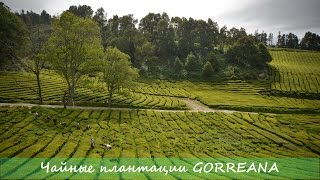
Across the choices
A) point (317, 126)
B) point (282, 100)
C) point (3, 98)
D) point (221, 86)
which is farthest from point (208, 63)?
point (3, 98)

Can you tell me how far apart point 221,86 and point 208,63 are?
40.8 feet

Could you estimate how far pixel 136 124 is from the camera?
56188 mm

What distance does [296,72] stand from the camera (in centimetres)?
12988

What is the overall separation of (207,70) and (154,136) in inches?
2970

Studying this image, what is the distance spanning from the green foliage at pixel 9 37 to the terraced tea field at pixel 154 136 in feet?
135

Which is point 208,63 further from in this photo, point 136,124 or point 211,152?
point 211,152

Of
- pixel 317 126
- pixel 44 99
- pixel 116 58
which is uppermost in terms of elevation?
pixel 116 58

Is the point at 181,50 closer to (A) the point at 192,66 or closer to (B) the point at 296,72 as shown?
(A) the point at 192,66

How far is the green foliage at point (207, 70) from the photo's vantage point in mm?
120787

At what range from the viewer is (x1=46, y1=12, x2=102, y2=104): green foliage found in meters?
63.2

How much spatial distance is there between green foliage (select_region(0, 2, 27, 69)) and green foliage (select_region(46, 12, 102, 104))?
30.0 meters

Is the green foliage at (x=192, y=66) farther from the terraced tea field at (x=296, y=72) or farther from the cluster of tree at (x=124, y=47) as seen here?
the terraced tea field at (x=296, y=72)

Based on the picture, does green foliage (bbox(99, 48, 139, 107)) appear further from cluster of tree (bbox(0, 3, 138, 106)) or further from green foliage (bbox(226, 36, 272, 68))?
green foliage (bbox(226, 36, 272, 68))

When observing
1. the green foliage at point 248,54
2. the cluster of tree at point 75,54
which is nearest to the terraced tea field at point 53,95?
the cluster of tree at point 75,54
